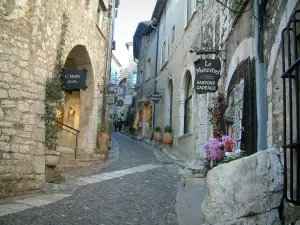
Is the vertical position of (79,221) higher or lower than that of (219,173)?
lower

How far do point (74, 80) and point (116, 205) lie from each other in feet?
13.2

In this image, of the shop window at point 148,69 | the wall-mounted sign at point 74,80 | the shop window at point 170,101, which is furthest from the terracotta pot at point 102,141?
the shop window at point 148,69

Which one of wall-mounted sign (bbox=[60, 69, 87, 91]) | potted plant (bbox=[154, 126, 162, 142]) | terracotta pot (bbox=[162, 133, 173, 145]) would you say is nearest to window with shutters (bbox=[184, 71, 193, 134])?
terracotta pot (bbox=[162, 133, 173, 145])

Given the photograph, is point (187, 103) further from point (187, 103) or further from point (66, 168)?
point (66, 168)

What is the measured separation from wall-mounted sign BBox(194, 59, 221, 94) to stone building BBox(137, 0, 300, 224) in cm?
19

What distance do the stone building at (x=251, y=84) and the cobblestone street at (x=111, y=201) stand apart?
152cm

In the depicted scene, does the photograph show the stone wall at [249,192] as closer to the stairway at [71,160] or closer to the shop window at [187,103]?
the stairway at [71,160]

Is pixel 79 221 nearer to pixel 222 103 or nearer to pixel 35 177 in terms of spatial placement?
pixel 35 177

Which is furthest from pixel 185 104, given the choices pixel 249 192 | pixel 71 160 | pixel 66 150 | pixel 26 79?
pixel 249 192

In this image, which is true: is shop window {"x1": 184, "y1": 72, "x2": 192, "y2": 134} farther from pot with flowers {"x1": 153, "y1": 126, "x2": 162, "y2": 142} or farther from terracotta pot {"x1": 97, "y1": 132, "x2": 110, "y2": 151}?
pot with flowers {"x1": 153, "y1": 126, "x2": 162, "y2": 142}

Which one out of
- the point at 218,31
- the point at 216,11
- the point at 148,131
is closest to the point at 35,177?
the point at 218,31

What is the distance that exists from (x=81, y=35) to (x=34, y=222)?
6557 mm

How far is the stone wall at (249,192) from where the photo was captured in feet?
10.1

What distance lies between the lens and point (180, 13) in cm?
1402
